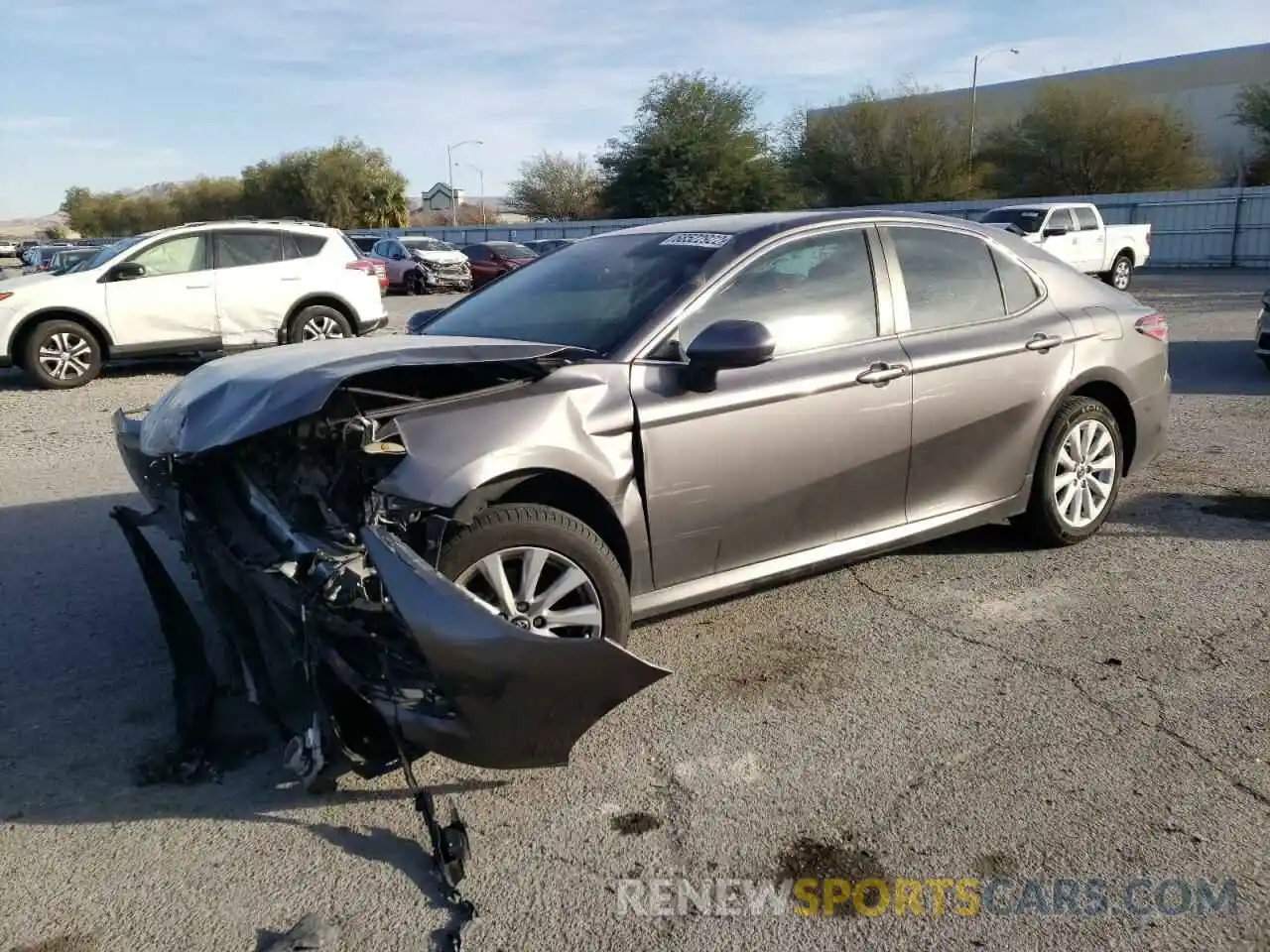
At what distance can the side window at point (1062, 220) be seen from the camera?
22.4m

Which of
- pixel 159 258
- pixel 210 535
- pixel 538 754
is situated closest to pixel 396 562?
pixel 538 754

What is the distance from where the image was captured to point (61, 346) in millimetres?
11180

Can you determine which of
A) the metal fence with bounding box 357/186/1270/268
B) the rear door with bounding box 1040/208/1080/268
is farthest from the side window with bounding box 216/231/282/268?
the metal fence with bounding box 357/186/1270/268

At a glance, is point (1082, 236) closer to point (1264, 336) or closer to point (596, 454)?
point (1264, 336)

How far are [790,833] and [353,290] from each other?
1094 centimetres

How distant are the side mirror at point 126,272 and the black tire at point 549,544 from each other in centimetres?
976

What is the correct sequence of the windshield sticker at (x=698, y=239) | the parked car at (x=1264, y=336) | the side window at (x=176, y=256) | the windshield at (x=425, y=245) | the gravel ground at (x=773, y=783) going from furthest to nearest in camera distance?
the windshield at (x=425, y=245), the side window at (x=176, y=256), the parked car at (x=1264, y=336), the windshield sticker at (x=698, y=239), the gravel ground at (x=773, y=783)

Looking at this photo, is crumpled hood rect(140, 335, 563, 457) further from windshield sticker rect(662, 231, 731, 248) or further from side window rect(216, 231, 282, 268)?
side window rect(216, 231, 282, 268)

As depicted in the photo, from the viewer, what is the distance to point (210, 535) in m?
3.59

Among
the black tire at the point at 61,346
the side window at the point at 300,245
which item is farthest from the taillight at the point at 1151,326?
the black tire at the point at 61,346

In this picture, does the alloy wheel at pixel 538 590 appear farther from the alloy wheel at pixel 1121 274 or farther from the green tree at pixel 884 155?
the green tree at pixel 884 155

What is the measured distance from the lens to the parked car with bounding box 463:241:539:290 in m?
27.8

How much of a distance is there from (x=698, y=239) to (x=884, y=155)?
47.0m

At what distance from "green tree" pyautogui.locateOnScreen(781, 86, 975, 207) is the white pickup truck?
2349 centimetres
